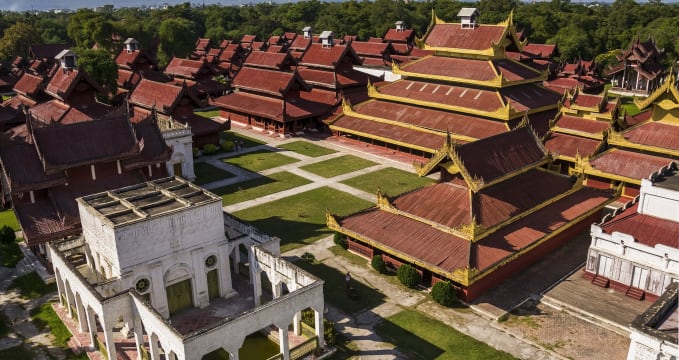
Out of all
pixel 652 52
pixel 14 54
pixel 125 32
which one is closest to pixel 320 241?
pixel 652 52

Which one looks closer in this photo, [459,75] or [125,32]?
[459,75]

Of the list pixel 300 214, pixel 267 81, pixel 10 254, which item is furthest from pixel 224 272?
pixel 267 81

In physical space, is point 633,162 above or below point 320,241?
above

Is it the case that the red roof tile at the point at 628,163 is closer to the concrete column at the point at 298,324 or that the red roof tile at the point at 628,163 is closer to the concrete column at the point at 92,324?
the concrete column at the point at 298,324

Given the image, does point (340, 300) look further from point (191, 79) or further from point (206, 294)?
point (191, 79)

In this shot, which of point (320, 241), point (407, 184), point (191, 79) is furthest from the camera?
point (191, 79)

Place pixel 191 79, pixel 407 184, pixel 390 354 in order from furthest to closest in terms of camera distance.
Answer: pixel 191 79 < pixel 407 184 < pixel 390 354

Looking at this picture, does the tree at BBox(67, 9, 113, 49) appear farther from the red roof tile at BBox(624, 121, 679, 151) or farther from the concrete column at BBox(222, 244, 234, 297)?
the red roof tile at BBox(624, 121, 679, 151)

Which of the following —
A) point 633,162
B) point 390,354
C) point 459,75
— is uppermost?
point 459,75
